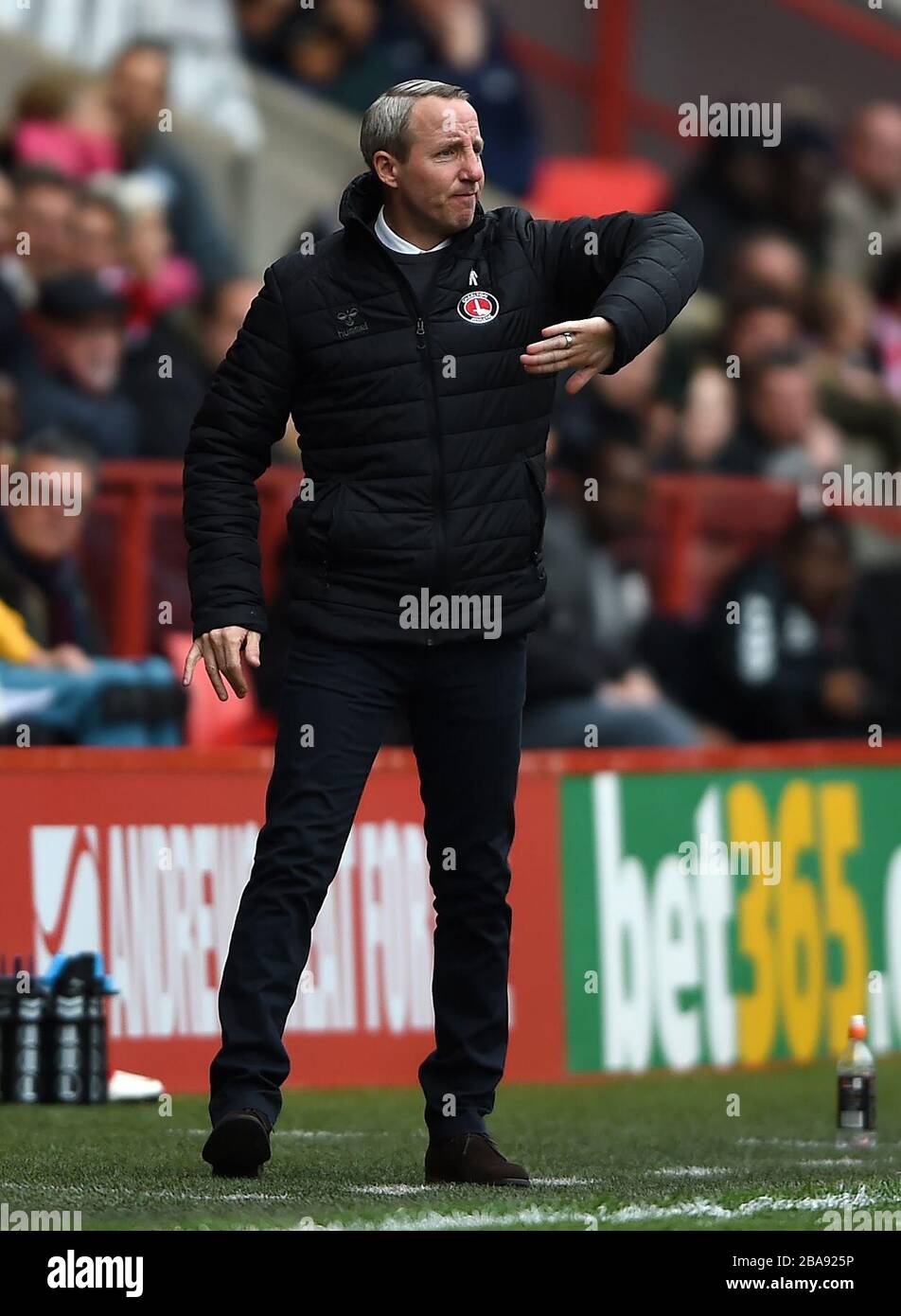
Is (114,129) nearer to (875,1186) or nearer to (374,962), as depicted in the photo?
(374,962)

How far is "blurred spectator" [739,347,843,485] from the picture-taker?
12914 mm

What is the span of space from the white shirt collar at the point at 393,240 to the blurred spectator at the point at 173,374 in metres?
5.02

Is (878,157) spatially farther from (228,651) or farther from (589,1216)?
(589,1216)

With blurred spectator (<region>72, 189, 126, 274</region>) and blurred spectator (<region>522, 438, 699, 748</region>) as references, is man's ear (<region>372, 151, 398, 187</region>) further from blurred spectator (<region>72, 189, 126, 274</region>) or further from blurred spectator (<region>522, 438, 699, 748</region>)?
blurred spectator (<region>72, 189, 126, 274</region>)

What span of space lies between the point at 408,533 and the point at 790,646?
625 cm

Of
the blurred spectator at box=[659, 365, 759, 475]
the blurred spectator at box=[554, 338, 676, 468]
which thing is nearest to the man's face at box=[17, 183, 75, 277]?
the blurred spectator at box=[554, 338, 676, 468]

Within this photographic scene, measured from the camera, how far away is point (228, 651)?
5.59 m

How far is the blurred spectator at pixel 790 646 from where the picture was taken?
11445 mm

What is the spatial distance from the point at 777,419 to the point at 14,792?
18.8 feet

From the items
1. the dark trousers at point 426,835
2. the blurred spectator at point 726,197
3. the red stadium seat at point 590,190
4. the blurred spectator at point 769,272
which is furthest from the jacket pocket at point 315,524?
the red stadium seat at point 590,190

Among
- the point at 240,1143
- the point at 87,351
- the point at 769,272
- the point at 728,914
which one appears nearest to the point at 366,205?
the point at 240,1143

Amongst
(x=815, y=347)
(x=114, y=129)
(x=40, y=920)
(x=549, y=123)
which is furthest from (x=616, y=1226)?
(x=549, y=123)

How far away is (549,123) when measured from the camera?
16625 millimetres

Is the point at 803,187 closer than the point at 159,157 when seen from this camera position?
No
